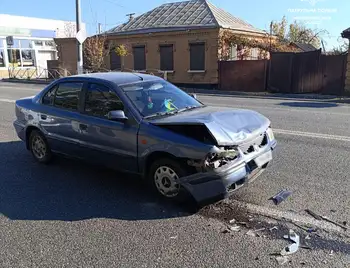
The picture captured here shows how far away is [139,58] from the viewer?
23656mm

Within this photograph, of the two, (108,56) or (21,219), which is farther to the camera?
(108,56)

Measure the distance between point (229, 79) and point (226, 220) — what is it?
56.6 feet

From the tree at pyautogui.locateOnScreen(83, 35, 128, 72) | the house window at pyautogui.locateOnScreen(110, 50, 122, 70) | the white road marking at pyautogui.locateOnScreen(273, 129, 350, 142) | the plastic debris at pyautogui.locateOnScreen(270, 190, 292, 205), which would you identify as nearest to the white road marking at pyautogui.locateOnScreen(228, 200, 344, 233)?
the plastic debris at pyautogui.locateOnScreen(270, 190, 292, 205)

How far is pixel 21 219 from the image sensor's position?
12.4 feet

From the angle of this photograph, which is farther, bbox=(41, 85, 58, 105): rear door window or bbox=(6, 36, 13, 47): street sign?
bbox=(6, 36, 13, 47): street sign

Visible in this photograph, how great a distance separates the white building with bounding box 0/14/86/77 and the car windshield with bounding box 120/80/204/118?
110 feet

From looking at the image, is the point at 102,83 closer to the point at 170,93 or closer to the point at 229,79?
the point at 170,93

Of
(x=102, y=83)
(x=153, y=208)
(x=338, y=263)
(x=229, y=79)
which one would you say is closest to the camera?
(x=338, y=263)

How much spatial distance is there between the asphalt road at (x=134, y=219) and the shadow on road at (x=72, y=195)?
0.5 inches

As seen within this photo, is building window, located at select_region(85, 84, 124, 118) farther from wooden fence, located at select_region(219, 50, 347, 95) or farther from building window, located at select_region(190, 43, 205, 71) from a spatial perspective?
building window, located at select_region(190, 43, 205, 71)

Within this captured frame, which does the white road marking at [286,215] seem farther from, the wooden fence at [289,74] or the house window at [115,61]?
the house window at [115,61]

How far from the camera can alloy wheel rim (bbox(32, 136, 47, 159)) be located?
562 centimetres

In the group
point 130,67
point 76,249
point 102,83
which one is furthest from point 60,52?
point 76,249

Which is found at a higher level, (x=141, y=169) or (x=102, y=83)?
(x=102, y=83)
